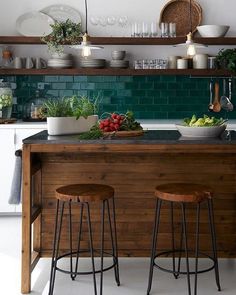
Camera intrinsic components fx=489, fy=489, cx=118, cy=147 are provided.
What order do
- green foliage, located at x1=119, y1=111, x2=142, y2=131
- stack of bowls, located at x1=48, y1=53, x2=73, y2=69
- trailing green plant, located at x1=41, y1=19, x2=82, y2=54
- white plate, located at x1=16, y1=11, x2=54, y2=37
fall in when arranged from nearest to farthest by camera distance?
1. green foliage, located at x1=119, y1=111, x2=142, y2=131
2. trailing green plant, located at x1=41, y1=19, x2=82, y2=54
3. stack of bowls, located at x1=48, y1=53, x2=73, y2=69
4. white plate, located at x1=16, y1=11, x2=54, y2=37

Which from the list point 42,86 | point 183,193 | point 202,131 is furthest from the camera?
point 42,86

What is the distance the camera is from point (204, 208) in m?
3.87

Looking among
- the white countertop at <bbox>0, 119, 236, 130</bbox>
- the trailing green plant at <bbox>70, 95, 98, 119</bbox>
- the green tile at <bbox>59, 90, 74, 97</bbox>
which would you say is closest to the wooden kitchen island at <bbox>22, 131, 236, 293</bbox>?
the trailing green plant at <bbox>70, 95, 98, 119</bbox>

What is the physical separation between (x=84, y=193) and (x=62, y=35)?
127 inches

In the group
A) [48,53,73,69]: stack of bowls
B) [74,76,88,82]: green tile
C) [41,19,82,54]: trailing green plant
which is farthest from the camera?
[74,76,88,82]: green tile

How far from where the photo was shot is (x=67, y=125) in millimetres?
3729

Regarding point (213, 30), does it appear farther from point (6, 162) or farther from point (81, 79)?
point (6, 162)

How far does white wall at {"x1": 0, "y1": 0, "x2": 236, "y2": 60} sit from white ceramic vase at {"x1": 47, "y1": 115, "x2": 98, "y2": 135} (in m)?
2.78

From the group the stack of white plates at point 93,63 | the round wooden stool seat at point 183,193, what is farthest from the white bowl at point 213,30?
the round wooden stool seat at point 183,193

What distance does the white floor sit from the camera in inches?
136

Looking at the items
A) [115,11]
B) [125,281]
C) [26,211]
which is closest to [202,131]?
[125,281]

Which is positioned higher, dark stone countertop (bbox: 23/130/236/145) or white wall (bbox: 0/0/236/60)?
white wall (bbox: 0/0/236/60)

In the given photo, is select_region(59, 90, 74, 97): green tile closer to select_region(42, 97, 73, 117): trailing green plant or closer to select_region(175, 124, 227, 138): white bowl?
select_region(42, 97, 73, 117): trailing green plant

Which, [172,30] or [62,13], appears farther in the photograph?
[62,13]
